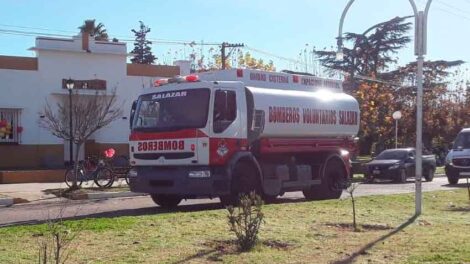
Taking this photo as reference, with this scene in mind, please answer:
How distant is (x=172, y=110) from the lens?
1452 cm

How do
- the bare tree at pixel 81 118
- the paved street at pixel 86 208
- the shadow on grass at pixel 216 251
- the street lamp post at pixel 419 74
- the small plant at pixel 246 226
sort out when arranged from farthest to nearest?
1. the bare tree at pixel 81 118
2. the paved street at pixel 86 208
3. the street lamp post at pixel 419 74
4. the small plant at pixel 246 226
5. the shadow on grass at pixel 216 251

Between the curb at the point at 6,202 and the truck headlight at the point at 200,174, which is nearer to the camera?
the truck headlight at the point at 200,174

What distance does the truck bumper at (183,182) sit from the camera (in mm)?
13953

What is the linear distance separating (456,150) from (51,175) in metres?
15.5

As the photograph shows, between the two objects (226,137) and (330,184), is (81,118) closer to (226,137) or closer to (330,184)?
(330,184)

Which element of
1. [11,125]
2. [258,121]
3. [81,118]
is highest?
[81,118]

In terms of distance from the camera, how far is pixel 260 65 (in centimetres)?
5084

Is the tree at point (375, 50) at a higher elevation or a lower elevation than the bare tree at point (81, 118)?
higher

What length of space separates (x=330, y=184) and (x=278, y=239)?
913 cm

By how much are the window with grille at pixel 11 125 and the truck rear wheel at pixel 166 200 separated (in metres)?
14.9

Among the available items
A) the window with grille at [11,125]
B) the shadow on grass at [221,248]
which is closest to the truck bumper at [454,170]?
the shadow on grass at [221,248]

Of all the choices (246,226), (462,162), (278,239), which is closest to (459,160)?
(462,162)

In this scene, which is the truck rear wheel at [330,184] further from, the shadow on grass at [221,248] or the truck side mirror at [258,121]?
the shadow on grass at [221,248]

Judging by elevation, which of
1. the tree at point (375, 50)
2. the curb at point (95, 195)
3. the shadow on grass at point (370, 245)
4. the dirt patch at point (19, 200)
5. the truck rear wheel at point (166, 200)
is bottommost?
the dirt patch at point (19, 200)
